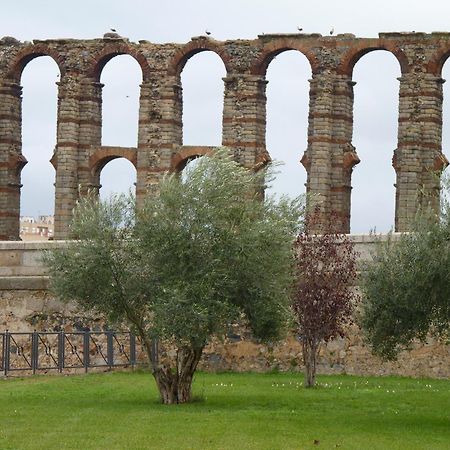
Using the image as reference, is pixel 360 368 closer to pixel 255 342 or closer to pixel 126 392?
pixel 255 342

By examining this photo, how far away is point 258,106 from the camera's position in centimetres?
5253

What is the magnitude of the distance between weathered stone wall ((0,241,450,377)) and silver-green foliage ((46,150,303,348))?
5249 millimetres

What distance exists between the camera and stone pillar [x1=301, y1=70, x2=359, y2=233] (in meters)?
51.3

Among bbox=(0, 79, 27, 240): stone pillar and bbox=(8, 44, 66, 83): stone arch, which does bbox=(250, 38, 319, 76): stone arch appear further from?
bbox=(0, 79, 27, 240): stone pillar

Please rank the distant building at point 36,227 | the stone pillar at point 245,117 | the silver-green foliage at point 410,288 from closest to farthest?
the silver-green foliage at point 410,288
the stone pillar at point 245,117
the distant building at point 36,227

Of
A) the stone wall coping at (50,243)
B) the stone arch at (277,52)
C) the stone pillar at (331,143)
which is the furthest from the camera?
the stone arch at (277,52)

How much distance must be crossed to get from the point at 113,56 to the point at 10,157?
492 centimetres

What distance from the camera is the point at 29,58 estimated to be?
55.6 meters

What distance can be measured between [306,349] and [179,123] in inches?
793

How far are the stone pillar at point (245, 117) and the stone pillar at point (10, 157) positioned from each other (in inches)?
294

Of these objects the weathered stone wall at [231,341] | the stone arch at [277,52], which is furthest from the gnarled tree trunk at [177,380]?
the stone arch at [277,52]

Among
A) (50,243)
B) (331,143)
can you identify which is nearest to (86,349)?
(50,243)

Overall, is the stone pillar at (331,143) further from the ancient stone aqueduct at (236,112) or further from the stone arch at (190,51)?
the stone arch at (190,51)

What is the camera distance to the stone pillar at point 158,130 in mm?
53219
